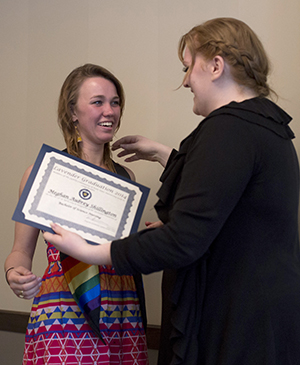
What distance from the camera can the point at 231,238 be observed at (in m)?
0.94

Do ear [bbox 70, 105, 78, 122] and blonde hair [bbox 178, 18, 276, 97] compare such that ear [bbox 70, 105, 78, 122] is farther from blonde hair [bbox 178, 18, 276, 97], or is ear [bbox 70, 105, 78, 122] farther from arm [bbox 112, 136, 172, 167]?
blonde hair [bbox 178, 18, 276, 97]

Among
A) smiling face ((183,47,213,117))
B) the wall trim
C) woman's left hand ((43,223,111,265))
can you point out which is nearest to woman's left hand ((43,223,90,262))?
woman's left hand ((43,223,111,265))

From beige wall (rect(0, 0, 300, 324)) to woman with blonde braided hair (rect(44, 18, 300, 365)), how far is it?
0.77 meters

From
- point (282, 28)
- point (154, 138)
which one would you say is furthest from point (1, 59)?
point (282, 28)

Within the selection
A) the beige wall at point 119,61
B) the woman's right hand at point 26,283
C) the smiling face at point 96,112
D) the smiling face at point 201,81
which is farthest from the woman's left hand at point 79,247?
the beige wall at point 119,61

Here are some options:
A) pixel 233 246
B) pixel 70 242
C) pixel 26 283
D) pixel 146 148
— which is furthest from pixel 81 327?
pixel 146 148

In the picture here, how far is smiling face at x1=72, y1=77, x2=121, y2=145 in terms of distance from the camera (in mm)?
1605

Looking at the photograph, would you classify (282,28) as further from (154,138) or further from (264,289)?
(264,289)

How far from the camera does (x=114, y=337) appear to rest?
4.41ft

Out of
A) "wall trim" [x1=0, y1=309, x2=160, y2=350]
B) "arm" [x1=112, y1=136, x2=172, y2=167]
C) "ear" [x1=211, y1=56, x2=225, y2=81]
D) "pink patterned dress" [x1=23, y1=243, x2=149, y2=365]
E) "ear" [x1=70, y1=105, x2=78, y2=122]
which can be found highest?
"ear" [x1=211, y1=56, x2=225, y2=81]

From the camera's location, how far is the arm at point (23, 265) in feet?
4.15

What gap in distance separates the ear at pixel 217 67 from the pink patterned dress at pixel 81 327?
776 mm

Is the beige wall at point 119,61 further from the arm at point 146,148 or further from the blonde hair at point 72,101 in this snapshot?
the blonde hair at point 72,101

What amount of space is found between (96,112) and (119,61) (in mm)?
654
